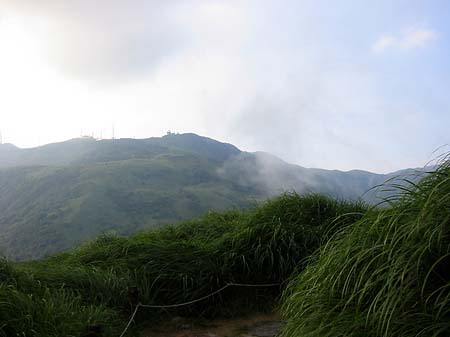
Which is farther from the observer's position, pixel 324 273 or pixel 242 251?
pixel 242 251

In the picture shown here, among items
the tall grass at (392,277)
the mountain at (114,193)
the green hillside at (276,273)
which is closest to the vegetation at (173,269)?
the green hillside at (276,273)

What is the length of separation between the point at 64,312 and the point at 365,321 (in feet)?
7.07

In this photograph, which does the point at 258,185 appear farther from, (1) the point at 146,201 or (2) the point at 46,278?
(2) the point at 46,278

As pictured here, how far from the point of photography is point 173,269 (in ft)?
15.5

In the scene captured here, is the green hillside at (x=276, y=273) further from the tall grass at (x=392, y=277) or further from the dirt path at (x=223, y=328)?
the dirt path at (x=223, y=328)

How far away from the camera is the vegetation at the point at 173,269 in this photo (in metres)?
3.56

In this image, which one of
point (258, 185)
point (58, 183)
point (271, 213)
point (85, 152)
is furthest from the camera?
point (85, 152)

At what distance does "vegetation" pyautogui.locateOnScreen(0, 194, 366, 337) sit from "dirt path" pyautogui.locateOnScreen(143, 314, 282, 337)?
21cm

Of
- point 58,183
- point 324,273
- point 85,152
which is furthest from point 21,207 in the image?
point 324,273

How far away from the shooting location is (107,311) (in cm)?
368

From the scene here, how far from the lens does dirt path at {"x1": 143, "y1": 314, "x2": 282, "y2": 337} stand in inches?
156

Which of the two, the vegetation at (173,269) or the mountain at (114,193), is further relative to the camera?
the mountain at (114,193)

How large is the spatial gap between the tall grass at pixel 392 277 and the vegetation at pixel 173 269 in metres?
0.61

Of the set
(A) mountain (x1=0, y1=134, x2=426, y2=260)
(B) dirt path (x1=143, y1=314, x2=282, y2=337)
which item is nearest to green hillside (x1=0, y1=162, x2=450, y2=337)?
(B) dirt path (x1=143, y1=314, x2=282, y2=337)
